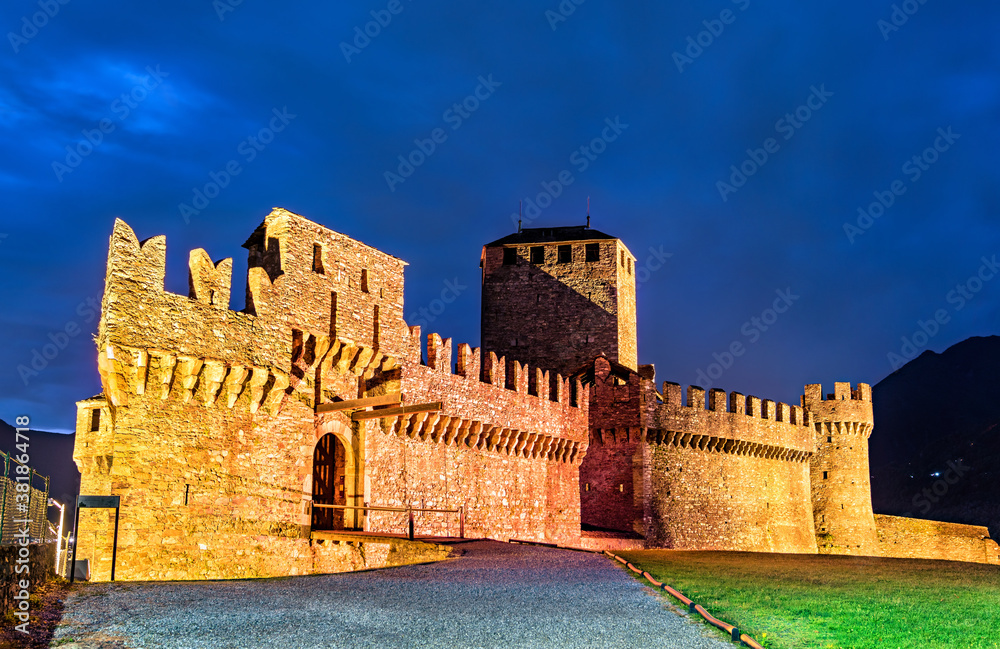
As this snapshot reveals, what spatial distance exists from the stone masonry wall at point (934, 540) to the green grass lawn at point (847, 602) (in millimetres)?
22859

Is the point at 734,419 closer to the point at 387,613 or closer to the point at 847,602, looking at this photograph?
the point at 847,602

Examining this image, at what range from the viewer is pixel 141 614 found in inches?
378

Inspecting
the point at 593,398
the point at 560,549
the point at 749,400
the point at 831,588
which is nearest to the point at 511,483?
the point at 560,549

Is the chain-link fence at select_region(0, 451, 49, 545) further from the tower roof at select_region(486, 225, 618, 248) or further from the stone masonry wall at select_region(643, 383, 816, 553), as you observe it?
the tower roof at select_region(486, 225, 618, 248)

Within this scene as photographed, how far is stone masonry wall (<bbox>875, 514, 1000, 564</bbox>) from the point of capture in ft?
128

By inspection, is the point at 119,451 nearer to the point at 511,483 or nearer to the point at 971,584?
the point at 511,483

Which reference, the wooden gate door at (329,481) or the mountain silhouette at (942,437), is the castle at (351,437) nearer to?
the wooden gate door at (329,481)

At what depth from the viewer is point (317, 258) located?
57.7ft

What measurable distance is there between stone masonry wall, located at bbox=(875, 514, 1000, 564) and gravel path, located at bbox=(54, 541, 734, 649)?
3040cm

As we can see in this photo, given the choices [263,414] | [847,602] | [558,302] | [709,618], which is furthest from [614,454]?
[709,618]

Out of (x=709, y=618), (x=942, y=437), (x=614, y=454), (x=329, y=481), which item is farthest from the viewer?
(x=942, y=437)

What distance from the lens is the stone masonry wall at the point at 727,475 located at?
28656 mm

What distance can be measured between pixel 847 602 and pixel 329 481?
10.6 m

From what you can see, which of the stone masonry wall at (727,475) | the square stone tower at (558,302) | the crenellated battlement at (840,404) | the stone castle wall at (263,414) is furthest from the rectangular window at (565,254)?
the stone castle wall at (263,414)
